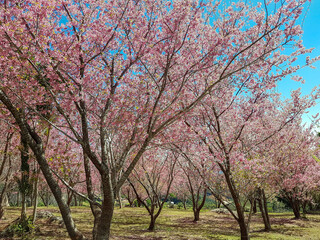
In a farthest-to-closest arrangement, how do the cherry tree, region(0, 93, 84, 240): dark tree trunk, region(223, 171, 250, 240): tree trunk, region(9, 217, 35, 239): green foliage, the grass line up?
1. the cherry tree
2. the grass
3. region(9, 217, 35, 239): green foliage
4. region(223, 171, 250, 240): tree trunk
5. region(0, 93, 84, 240): dark tree trunk

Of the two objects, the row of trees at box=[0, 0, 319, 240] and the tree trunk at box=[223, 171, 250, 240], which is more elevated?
the row of trees at box=[0, 0, 319, 240]

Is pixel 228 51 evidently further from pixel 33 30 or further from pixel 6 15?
pixel 6 15

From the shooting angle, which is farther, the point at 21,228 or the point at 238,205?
the point at 21,228

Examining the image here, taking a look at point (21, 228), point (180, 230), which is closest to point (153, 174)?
point (180, 230)

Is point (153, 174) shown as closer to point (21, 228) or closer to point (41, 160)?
point (21, 228)

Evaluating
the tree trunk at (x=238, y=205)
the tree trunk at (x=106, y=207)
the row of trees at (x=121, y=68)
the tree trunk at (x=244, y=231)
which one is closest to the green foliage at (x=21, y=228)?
the row of trees at (x=121, y=68)

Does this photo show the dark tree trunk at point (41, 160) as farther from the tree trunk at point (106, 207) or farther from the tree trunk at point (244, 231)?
the tree trunk at point (244, 231)

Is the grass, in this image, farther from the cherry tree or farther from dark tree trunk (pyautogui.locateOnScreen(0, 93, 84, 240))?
dark tree trunk (pyautogui.locateOnScreen(0, 93, 84, 240))

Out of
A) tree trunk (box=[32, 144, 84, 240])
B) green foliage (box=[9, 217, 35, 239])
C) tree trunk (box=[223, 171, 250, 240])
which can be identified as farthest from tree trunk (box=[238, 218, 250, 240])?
green foliage (box=[9, 217, 35, 239])

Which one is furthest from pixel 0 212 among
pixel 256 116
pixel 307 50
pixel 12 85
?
pixel 307 50

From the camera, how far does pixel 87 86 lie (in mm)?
5707

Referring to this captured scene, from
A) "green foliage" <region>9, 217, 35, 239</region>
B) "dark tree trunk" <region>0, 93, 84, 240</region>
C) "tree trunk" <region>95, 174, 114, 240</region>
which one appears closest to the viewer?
"dark tree trunk" <region>0, 93, 84, 240</region>

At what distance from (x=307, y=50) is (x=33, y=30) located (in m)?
6.77

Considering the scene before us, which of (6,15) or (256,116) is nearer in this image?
(6,15)
